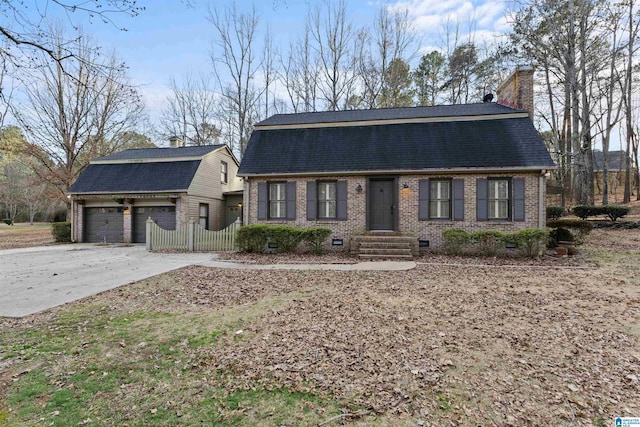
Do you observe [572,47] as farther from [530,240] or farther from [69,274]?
[69,274]

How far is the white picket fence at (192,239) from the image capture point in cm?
1273

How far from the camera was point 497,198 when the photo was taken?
11211 millimetres

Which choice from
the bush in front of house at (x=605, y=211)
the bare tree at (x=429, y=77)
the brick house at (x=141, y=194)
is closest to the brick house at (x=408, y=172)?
the brick house at (x=141, y=194)

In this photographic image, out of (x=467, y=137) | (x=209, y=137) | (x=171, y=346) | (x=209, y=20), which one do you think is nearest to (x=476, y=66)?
(x=467, y=137)

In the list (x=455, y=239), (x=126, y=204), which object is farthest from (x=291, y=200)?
(x=126, y=204)

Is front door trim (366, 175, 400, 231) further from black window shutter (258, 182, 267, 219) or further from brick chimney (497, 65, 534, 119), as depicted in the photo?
brick chimney (497, 65, 534, 119)

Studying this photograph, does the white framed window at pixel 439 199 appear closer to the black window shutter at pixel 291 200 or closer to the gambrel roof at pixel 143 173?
the black window shutter at pixel 291 200

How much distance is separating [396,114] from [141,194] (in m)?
13.1

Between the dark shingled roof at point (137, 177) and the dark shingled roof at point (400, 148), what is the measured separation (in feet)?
16.3

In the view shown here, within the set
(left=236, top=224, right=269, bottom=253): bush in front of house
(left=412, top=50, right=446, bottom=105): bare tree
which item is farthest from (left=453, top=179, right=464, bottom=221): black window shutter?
(left=412, top=50, right=446, bottom=105): bare tree

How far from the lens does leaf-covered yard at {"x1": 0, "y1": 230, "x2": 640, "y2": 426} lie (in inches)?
103

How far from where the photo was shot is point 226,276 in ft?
25.8

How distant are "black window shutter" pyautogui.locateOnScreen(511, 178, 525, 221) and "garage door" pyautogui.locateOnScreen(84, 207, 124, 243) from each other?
18.3 metres

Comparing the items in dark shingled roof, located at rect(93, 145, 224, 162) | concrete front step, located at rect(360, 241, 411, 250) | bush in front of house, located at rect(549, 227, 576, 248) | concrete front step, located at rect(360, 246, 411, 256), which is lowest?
concrete front step, located at rect(360, 246, 411, 256)
